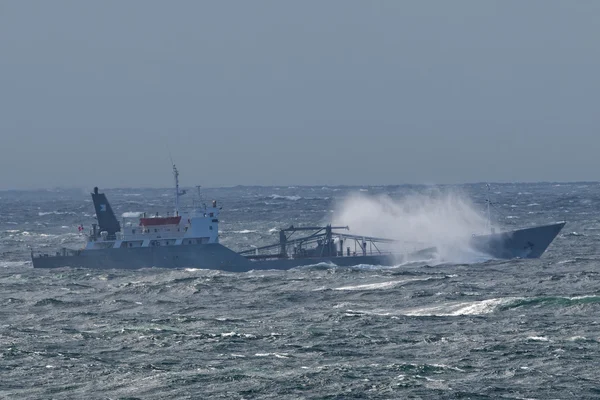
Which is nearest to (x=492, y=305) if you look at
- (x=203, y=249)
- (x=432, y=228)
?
(x=203, y=249)

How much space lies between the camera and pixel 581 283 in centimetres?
7088

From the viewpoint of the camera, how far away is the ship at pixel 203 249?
295 ft

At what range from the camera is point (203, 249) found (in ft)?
295

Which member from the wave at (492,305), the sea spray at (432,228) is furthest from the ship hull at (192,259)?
the wave at (492,305)

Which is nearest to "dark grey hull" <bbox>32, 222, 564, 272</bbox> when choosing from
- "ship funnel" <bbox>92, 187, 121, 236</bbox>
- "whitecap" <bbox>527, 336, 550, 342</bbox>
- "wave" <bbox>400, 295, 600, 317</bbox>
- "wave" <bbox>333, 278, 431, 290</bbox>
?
"ship funnel" <bbox>92, 187, 121, 236</bbox>

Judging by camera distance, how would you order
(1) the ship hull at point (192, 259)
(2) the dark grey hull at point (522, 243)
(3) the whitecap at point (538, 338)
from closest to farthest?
(3) the whitecap at point (538, 338)
(1) the ship hull at point (192, 259)
(2) the dark grey hull at point (522, 243)

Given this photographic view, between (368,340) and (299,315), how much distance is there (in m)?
9.60

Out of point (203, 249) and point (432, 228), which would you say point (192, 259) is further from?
point (432, 228)

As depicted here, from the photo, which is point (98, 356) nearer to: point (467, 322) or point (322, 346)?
point (322, 346)

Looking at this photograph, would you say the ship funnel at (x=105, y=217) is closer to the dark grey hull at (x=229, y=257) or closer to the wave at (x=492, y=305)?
the dark grey hull at (x=229, y=257)

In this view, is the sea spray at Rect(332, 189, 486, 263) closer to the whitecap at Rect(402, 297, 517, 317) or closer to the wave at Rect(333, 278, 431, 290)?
the wave at Rect(333, 278, 431, 290)

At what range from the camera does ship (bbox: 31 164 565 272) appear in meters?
89.9

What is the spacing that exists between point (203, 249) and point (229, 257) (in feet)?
7.43

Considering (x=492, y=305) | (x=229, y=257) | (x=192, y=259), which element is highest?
(x=229, y=257)
